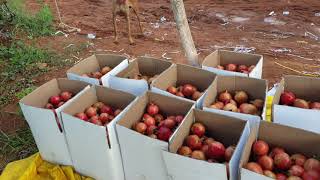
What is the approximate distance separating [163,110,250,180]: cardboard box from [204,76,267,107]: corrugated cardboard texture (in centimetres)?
23

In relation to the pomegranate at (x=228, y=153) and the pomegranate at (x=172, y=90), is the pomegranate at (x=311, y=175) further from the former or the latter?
the pomegranate at (x=172, y=90)

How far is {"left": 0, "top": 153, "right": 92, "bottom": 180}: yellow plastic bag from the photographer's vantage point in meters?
Answer: 2.95

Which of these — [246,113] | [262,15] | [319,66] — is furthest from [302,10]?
[246,113]

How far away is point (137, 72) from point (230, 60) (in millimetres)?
893

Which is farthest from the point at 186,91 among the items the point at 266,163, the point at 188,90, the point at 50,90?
the point at 50,90

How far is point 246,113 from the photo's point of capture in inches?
105

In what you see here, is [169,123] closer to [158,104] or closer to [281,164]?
[158,104]

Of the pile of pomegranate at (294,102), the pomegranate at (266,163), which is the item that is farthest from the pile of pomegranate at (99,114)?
the pile of pomegranate at (294,102)

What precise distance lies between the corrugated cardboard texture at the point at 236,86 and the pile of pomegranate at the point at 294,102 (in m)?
0.15

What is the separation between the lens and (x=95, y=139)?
101 inches

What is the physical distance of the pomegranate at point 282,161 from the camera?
2.25m

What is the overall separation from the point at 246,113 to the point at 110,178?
3.71 ft

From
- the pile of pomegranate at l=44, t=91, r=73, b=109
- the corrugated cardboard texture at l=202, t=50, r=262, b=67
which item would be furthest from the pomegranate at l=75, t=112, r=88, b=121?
the corrugated cardboard texture at l=202, t=50, r=262, b=67

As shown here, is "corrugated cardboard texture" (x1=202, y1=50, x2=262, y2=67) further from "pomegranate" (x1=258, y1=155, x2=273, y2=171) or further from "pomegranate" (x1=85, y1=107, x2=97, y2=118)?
"pomegranate" (x1=258, y1=155, x2=273, y2=171)
